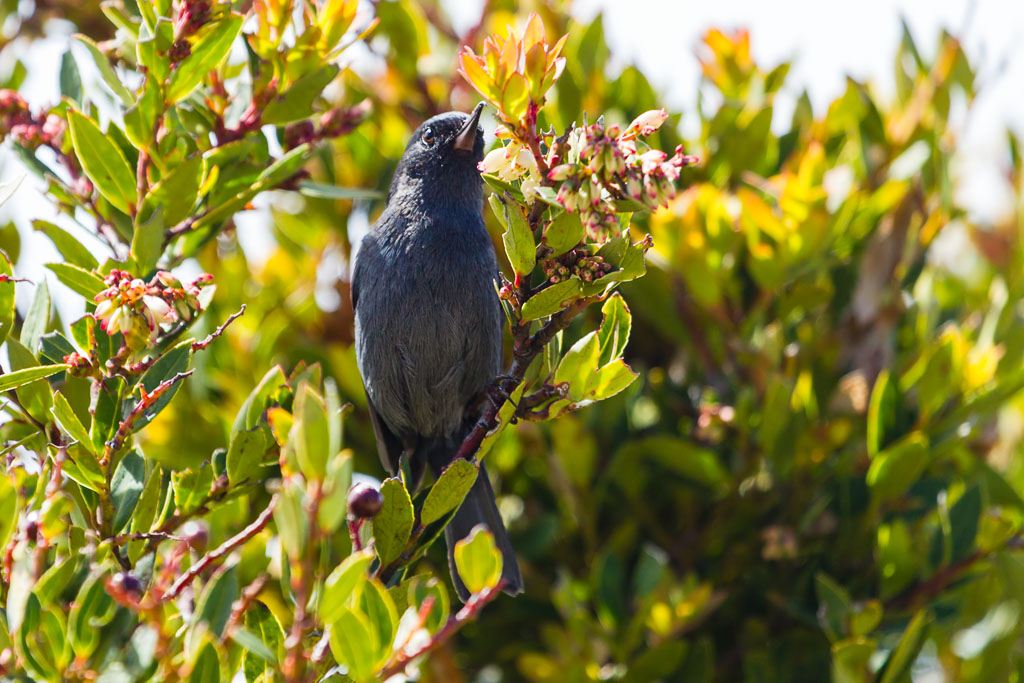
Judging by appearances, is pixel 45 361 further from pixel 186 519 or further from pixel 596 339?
pixel 596 339

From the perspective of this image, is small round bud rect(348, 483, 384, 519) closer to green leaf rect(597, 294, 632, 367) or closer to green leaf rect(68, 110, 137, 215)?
green leaf rect(597, 294, 632, 367)

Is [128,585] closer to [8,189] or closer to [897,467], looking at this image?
[8,189]

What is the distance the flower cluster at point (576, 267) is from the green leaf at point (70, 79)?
1.51m

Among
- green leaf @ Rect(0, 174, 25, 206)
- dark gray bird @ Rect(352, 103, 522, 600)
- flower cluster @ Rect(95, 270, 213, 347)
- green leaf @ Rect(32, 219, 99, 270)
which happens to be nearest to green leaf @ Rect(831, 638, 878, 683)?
dark gray bird @ Rect(352, 103, 522, 600)

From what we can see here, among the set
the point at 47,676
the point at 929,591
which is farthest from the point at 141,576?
the point at 929,591

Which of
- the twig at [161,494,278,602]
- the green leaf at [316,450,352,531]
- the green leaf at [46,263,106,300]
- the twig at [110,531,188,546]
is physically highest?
the green leaf at [316,450,352,531]

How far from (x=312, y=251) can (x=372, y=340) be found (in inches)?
42.1

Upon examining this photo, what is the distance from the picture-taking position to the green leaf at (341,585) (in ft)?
4.57

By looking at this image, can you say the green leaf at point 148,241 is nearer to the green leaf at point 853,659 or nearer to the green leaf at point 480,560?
the green leaf at point 480,560

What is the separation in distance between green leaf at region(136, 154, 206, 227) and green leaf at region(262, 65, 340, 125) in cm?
27

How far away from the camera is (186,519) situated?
2234mm

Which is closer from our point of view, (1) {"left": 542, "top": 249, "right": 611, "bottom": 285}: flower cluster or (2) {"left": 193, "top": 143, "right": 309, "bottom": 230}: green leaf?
(1) {"left": 542, "top": 249, "right": 611, "bottom": 285}: flower cluster

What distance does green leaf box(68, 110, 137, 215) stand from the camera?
7.09ft

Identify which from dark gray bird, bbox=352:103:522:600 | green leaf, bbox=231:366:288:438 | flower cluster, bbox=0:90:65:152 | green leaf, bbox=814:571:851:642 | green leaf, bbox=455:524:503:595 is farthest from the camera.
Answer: dark gray bird, bbox=352:103:522:600
